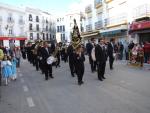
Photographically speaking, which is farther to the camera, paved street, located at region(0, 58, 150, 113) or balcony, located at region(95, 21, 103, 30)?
balcony, located at region(95, 21, 103, 30)

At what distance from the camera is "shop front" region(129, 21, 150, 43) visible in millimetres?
27638

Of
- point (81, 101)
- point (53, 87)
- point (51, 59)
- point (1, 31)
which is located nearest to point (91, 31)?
point (1, 31)

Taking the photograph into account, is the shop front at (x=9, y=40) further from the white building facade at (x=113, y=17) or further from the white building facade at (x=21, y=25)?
the white building facade at (x=113, y=17)

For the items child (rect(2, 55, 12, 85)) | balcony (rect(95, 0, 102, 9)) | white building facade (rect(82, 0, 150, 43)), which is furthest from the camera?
balcony (rect(95, 0, 102, 9))

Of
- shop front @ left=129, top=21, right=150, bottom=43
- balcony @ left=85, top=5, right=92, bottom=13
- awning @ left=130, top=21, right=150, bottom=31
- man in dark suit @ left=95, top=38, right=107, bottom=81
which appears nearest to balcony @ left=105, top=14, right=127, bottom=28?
shop front @ left=129, top=21, right=150, bottom=43

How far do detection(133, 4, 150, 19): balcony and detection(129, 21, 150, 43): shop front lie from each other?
2.78ft

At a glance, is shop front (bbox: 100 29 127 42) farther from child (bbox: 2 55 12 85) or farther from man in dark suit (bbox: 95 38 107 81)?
child (bbox: 2 55 12 85)

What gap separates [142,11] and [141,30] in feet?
5.82

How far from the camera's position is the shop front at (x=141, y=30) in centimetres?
2764

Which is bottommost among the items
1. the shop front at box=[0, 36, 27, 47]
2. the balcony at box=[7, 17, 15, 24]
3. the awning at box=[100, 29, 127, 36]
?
the shop front at box=[0, 36, 27, 47]

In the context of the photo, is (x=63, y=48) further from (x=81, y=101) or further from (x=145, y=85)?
(x=81, y=101)

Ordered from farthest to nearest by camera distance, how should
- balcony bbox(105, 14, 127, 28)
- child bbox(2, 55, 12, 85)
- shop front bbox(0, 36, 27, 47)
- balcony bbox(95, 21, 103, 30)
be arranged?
shop front bbox(0, 36, 27, 47)
balcony bbox(95, 21, 103, 30)
balcony bbox(105, 14, 127, 28)
child bbox(2, 55, 12, 85)

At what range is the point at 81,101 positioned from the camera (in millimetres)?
8867

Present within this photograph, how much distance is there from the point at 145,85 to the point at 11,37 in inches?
2334
